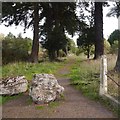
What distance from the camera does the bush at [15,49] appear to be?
3007cm

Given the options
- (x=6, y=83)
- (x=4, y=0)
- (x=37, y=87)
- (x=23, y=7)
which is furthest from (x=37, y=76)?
(x=23, y=7)

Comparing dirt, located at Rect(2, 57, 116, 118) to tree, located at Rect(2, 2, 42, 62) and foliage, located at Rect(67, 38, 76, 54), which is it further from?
foliage, located at Rect(67, 38, 76, 54)

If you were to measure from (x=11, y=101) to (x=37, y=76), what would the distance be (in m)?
1.24

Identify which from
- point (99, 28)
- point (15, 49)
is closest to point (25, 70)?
point (15, 49)

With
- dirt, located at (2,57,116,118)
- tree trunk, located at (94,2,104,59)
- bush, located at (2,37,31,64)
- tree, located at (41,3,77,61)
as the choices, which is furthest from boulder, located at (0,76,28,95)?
tree trunk, located at (94,2,104,59)

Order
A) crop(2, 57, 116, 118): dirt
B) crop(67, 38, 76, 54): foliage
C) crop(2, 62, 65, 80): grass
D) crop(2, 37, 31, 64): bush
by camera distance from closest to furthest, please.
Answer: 1. crop(2, 57, 116, 118): dirt
2. crop(2, 62, 65, 80): grass
3. crop(2, 37, 31, 64): bush
4. crop(67, 38, 76, 54): foliage

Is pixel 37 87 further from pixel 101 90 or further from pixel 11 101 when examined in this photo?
pixel 101 90

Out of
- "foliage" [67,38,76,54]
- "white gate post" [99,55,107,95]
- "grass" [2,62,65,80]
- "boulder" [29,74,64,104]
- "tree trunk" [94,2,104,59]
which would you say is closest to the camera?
"boulder" [29,74,64,104]

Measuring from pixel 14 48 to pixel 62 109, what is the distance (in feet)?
76.8

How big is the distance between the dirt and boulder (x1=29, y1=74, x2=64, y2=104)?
0.23 m

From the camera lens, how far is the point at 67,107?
9242 mm

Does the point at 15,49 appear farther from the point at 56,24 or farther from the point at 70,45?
the point at 70,45

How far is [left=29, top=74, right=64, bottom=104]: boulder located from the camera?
382 inches

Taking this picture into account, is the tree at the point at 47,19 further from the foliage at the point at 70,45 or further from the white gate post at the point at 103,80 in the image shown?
the white gate post at the point at 103,80
